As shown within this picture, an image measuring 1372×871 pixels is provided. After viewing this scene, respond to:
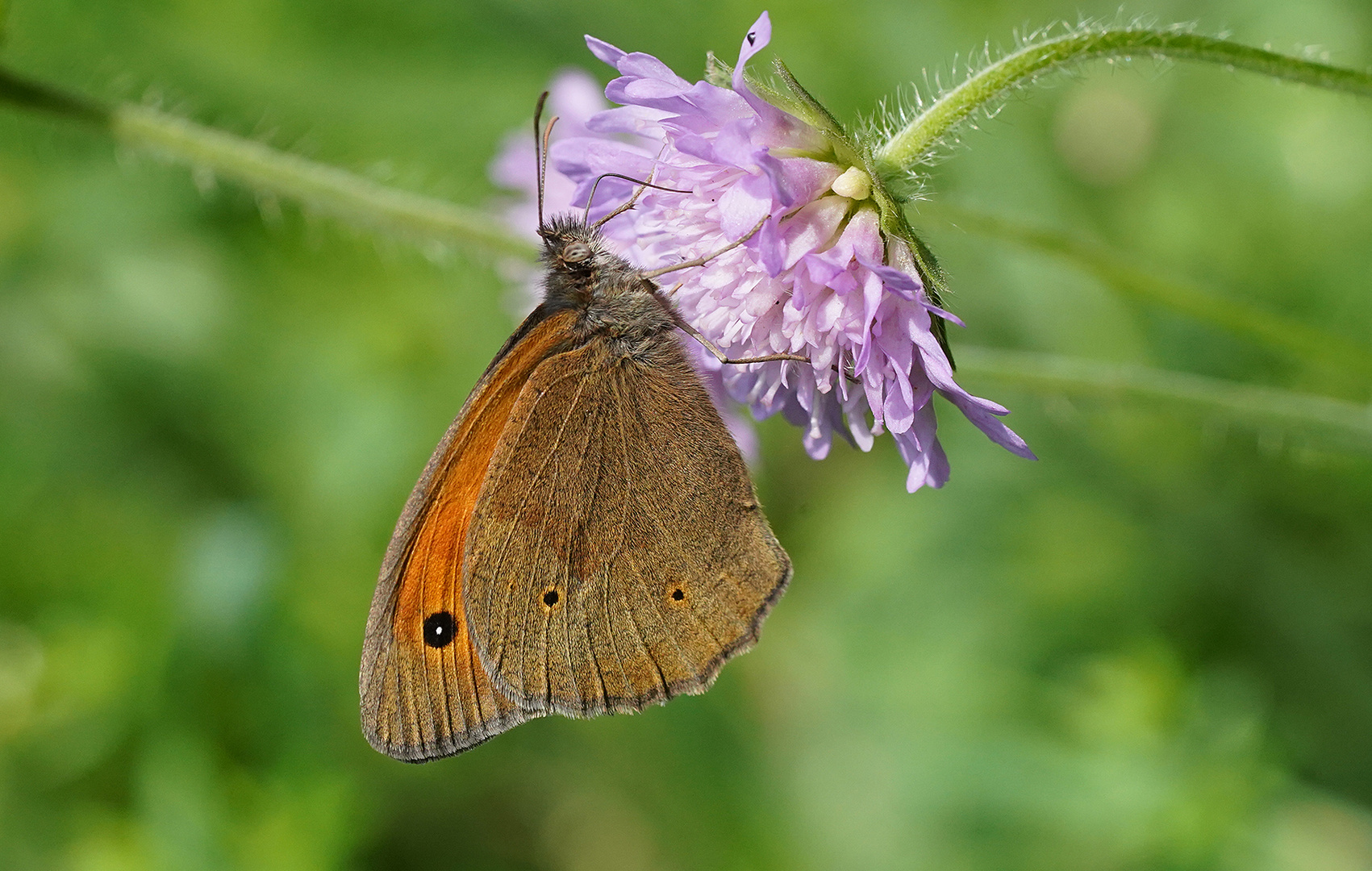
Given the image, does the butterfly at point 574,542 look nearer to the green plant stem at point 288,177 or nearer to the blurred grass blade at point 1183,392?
the green plant stem at point 288,177

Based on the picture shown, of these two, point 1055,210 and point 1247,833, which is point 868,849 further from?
point 1055,210

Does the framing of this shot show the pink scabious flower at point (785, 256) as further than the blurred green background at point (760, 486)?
No

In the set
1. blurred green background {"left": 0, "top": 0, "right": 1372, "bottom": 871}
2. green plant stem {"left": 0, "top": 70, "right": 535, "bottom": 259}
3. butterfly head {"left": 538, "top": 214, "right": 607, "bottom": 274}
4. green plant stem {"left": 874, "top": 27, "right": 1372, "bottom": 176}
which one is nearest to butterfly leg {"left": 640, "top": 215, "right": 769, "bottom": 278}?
butterfly head {"left": 538, "top": 214, "right": 607, "bottom": 274}

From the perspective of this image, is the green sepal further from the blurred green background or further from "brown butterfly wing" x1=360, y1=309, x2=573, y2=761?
the blurred green background

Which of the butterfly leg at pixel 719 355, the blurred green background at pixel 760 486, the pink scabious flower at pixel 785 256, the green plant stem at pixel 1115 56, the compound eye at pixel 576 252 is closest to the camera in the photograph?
the green plant stem at pixel 1115 56

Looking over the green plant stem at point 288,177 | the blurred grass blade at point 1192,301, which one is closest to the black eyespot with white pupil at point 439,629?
the green plant stem at point 288,177

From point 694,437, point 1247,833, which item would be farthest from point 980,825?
point 694,437
